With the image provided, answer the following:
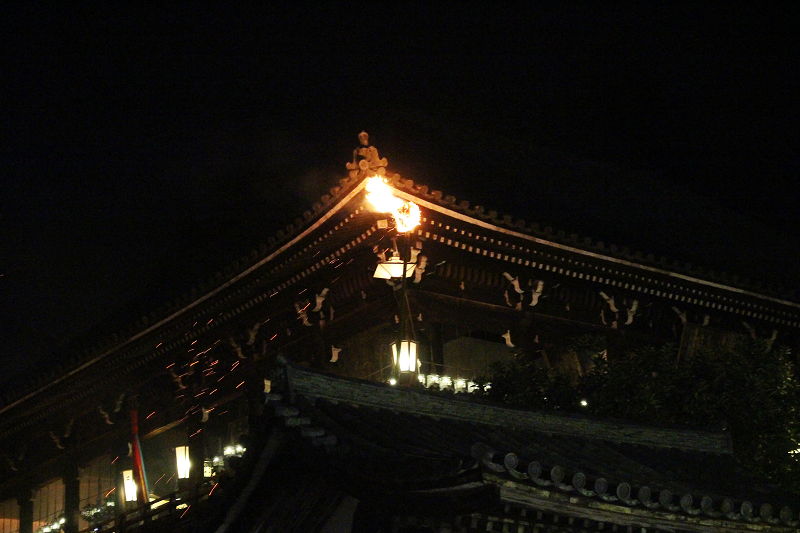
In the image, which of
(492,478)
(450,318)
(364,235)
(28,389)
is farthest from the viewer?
(28,389)

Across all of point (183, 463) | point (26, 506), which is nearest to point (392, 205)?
point (183, 463)

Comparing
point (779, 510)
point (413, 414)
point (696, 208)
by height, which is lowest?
point (779, 510)

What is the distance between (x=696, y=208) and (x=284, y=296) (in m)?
9.92

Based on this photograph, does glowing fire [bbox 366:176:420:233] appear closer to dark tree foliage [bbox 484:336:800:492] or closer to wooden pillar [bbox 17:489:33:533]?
dark tree foliage [bbox 484:336:800:492]

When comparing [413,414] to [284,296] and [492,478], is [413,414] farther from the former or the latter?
[284,296]

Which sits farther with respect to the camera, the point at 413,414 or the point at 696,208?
the point at 696,208

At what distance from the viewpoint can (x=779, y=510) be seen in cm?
945

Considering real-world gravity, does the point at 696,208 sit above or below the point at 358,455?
above

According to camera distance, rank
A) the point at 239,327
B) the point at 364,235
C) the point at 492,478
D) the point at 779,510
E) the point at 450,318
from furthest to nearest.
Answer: the point at 239,327
the point at 450,318
the point at 364,235
the point at 779,510
the point at 492,478

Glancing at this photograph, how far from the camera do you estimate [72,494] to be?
21.4 meters

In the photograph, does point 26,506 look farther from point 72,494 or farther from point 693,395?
point 693,395

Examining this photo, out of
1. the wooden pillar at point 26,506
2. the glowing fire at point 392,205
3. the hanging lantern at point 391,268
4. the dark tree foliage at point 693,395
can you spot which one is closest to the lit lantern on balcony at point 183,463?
the hanging lantern at point 391,268

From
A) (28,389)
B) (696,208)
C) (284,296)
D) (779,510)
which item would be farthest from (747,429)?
(28,389)

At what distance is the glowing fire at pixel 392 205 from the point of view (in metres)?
13.6
